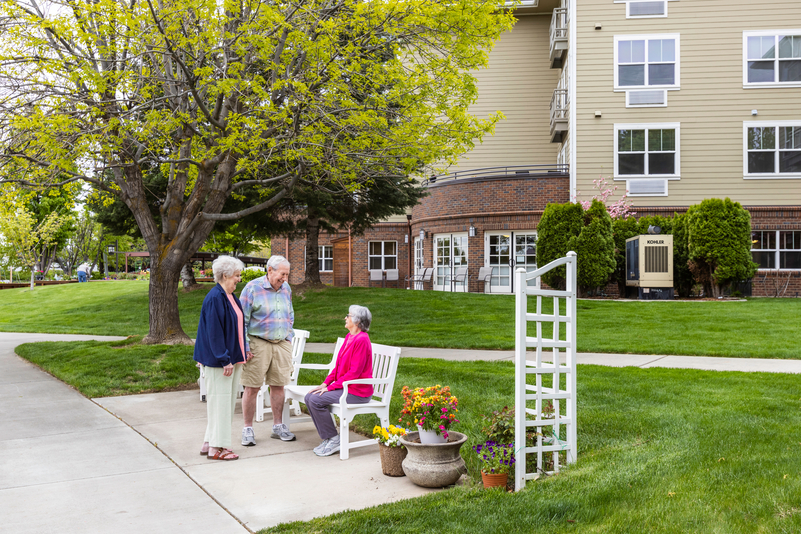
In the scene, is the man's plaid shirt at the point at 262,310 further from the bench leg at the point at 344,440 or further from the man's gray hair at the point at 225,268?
the bench leg at the point at 344,440

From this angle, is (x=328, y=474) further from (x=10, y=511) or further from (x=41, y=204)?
(x=41, y=204)

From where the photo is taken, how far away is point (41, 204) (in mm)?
45812

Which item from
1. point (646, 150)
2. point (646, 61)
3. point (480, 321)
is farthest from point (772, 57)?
point (480, 321)

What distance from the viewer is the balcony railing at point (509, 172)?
24.2 m

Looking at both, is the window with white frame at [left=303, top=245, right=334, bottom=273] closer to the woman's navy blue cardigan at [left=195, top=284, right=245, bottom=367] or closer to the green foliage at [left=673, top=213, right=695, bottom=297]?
the green foliage at [left=673, top=213, right=695, bottom=297]

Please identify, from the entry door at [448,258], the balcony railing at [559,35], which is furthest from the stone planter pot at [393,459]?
the balcony railing at [559,35]

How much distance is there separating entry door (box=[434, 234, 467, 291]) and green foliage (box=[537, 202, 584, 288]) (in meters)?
5.26

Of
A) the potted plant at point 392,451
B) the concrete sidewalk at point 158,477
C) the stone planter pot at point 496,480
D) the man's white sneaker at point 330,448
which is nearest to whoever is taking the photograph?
the concrete sidewalk at point 158,477

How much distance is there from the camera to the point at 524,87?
1089 inches

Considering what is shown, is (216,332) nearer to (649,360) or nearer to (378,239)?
(649,360)

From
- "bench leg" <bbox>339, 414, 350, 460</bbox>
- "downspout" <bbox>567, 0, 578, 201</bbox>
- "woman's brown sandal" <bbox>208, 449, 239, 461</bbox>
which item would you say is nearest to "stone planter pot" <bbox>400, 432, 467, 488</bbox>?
"bench leg" <bbox>339, 414, 350, 460</bbox>

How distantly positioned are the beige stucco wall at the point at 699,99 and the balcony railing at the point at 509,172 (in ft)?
5.18

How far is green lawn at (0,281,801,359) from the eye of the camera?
1211 centimetres

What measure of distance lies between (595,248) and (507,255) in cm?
549
